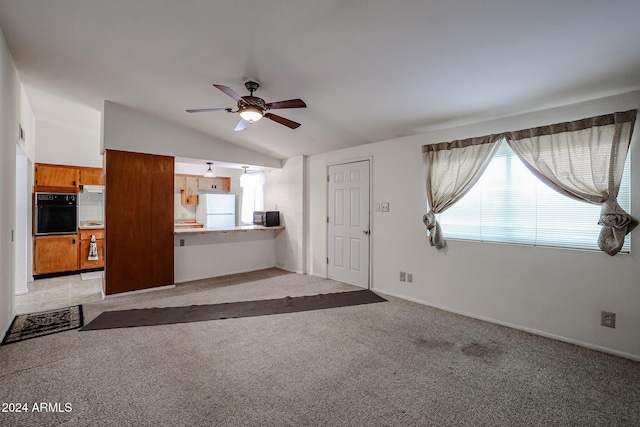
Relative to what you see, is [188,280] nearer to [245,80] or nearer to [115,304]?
[115,304]

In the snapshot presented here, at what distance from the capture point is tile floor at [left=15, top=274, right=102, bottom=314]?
3.88 meters

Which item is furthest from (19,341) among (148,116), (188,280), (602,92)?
(602,92)

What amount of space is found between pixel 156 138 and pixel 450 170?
433 centimetres

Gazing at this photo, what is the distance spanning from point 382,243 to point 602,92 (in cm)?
290

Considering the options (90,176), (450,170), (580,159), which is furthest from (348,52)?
(90,176)

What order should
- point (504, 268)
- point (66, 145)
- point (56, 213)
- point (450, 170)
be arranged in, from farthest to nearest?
1. point (66, 145)
2. point (56, 213)
3. point (450, 170)
4. point (504, 268)

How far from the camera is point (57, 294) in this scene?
435cm

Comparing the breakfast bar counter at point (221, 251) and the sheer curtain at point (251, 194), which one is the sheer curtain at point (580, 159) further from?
the sheer curtain at point (251, 194)

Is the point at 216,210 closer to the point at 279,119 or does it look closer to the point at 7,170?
the point at 7,170

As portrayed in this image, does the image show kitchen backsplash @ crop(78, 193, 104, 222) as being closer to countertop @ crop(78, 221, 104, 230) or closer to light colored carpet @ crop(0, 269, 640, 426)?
countertop @ crop(78, 221, 104, 230)

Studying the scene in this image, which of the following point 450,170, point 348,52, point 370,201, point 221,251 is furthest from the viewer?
point 221,251

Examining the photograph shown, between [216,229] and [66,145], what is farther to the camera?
[66,145]

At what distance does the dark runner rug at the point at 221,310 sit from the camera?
3.32 meters

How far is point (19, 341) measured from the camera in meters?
2.79
